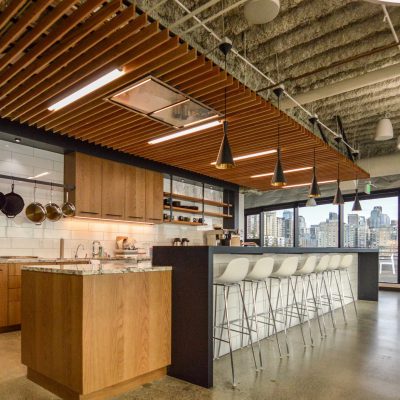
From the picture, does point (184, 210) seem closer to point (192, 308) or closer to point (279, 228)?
point (192, 308)

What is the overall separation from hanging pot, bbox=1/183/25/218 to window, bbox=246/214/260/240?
966 cm

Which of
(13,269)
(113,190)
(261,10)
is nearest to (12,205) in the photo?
(13,269)

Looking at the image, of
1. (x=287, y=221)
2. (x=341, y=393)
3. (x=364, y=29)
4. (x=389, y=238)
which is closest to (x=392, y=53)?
(x=364, y=29)

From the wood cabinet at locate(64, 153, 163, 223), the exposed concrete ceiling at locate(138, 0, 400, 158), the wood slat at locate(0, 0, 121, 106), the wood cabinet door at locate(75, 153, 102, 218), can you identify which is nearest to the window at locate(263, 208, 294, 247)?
the wood cabinet at locate(64, 153, 163, 223)

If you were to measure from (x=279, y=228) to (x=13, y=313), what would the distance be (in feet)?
32.4

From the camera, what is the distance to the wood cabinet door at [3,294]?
4711 millimetres

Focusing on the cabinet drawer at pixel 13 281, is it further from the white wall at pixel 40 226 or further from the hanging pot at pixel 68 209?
the hanging pot at pixel 68 209

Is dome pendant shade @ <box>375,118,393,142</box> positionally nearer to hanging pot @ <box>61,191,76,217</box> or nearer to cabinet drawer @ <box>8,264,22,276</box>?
hanging pot @ <box>61,191,76,217</box>

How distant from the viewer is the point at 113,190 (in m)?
6.47

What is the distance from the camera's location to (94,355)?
2701 millimetres

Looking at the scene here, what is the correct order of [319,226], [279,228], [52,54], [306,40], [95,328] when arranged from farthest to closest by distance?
[279,228] → [319,226] → [306,40] → [52,54] → [95,328]

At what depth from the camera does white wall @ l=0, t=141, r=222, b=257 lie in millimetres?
5441

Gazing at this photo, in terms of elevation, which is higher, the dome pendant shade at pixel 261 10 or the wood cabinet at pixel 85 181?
the dome pendant shade at pixel 261 10

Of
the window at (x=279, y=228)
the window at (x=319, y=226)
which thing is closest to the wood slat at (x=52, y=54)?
the window at (x=319, y=226)
